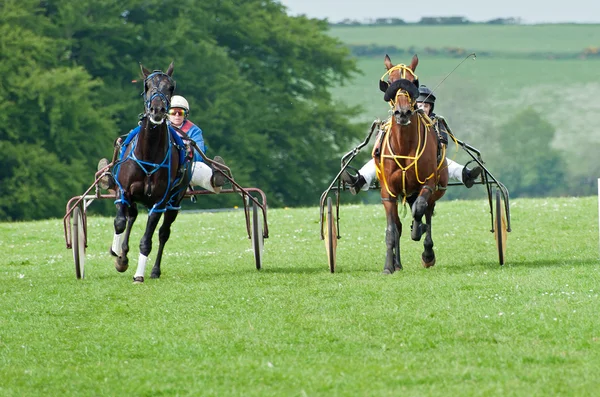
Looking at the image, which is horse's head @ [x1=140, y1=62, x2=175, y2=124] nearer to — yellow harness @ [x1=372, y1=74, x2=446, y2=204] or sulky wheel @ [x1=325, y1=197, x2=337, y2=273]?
sulky wheel @ [x1=325, y1=197, x2=337, y2=273]

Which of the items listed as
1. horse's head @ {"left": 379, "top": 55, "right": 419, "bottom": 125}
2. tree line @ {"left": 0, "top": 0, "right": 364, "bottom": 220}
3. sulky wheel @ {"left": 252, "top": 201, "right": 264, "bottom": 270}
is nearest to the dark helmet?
horse's head @ {"left": 379, "top": 55, "right": 419, "bottom": 125}

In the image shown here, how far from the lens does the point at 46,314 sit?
10.8 metres

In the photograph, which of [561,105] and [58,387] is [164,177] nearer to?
[58,387]

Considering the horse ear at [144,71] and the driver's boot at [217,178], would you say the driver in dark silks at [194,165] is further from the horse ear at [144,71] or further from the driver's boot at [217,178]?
the horse ear at [144,71]

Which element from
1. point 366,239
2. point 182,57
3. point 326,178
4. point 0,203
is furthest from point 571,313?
point 326,178

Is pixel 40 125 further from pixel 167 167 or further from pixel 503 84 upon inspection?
pixel 503 84

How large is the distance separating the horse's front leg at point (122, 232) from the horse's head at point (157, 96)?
1.25 meters

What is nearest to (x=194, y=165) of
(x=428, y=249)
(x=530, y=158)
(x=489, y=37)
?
(x=428, y=249)

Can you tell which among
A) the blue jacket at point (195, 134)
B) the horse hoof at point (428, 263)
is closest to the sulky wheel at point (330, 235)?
the horse hoof at point (428, 263)

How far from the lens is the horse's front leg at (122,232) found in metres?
12.7

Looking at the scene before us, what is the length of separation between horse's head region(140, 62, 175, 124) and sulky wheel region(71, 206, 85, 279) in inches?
76.6

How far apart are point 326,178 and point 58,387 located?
4066 cm

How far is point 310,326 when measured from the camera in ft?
30.8

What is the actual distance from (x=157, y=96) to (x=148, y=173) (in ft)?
3.59
